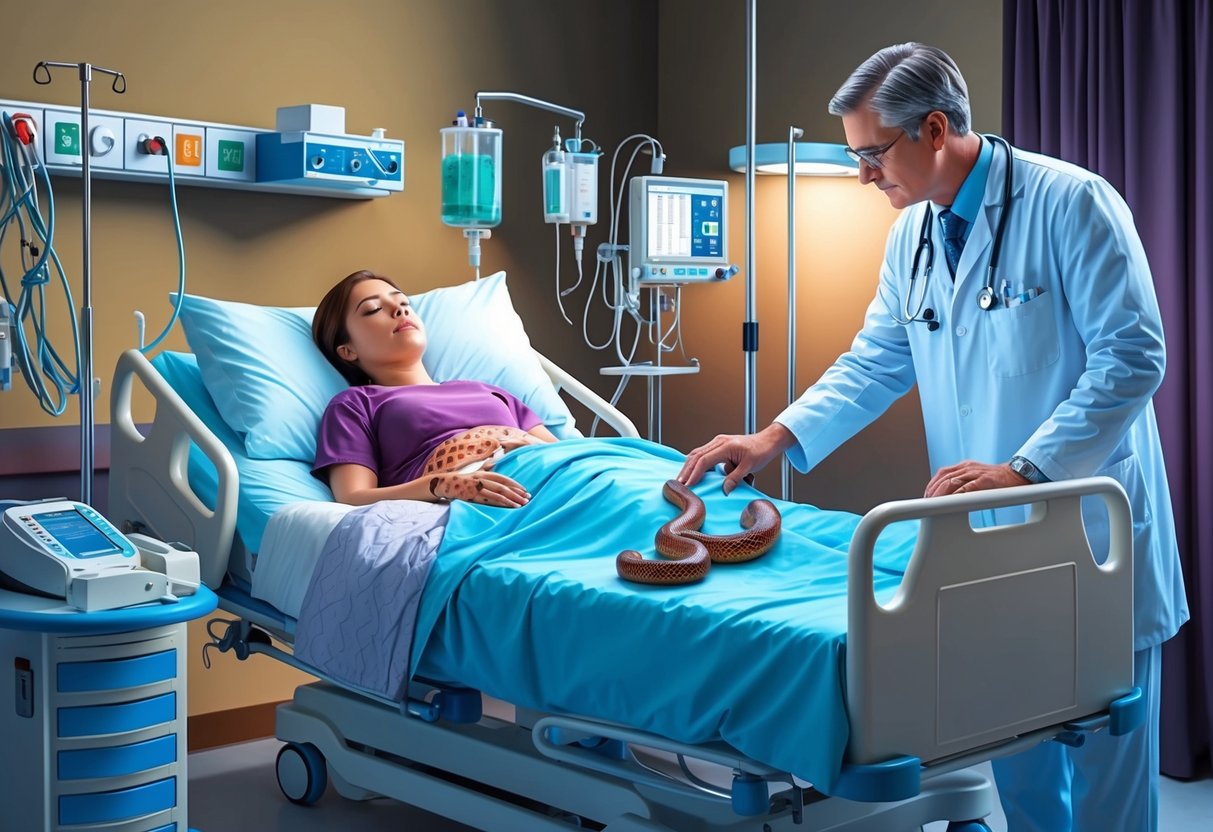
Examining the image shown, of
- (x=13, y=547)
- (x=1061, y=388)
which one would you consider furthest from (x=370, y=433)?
(x=1061, y=388)

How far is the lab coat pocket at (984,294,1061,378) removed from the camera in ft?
7.24

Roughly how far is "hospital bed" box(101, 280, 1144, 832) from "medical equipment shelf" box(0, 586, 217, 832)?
355 mm

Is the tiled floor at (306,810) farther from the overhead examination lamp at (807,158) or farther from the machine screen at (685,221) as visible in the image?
the overhead examination lamp at (807,158)

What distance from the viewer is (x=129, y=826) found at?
2.17 meters

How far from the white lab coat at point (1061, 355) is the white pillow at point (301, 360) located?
45.1 inches

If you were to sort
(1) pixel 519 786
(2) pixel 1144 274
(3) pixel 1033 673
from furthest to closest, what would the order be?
(1) pixel 519 786, (2) pixel 1144 274, (3) pixel 1033 673

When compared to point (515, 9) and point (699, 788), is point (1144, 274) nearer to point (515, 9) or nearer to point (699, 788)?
point (699, 788)

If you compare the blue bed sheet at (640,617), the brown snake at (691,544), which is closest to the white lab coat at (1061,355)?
the blue bed sheet at (640,617)

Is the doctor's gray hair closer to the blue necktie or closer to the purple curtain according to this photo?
the blue necktie

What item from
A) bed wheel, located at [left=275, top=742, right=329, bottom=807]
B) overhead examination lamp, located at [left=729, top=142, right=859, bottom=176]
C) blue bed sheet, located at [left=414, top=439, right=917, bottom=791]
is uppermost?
overhead examination lamp, located at [left=729, top=142, right=859, bottom=176]

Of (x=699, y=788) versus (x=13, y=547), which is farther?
(x=13, y=547)

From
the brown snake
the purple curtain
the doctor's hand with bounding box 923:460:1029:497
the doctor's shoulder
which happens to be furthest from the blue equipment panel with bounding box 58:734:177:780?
the purple curtain

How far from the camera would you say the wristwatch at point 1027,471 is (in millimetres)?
2059

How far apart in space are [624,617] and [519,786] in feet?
2.19
